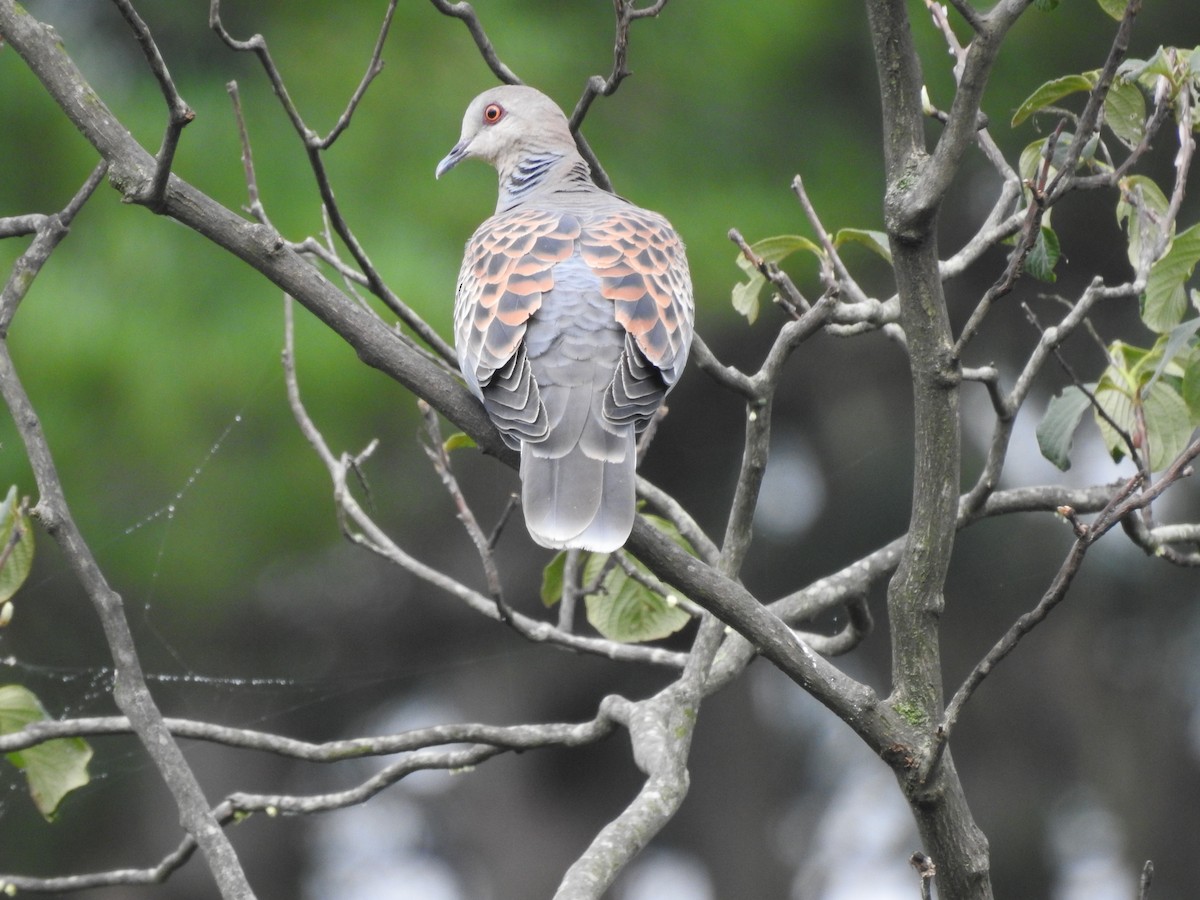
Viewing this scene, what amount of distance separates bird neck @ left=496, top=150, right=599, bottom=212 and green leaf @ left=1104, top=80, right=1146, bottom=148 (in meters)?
1.16

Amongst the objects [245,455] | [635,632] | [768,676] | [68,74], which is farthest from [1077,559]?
[768,676]

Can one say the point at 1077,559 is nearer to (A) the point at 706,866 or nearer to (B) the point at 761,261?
(B) the point at 761,261

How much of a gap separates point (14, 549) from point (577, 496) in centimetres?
83

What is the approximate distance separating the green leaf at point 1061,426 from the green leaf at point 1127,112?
365mm

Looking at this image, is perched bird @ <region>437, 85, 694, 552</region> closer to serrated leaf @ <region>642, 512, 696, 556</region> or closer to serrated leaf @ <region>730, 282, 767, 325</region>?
serrated leaf @ <region>730, 282, 767, 325</region>

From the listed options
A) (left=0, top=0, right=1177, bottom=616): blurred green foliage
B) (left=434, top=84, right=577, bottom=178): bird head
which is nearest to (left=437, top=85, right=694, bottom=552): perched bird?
(left=434, top=84, right=577, bottom=178): bird head

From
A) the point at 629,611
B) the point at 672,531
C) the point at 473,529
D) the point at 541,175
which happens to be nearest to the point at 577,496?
the point at 473,529

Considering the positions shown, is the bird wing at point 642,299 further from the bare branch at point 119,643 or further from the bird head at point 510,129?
the bare branch at point 119,643

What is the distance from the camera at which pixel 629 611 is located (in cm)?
226

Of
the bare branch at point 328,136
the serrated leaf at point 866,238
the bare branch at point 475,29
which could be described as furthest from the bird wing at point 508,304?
the serrated leaf at point 866,238

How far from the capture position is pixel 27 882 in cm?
190

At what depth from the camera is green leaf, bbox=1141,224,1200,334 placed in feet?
5.46

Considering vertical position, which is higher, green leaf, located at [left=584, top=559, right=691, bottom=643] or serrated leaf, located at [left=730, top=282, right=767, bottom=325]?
serrated leaf, located at [left=730, top=282, right=767, bottom=325]

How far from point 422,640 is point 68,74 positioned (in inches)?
134
